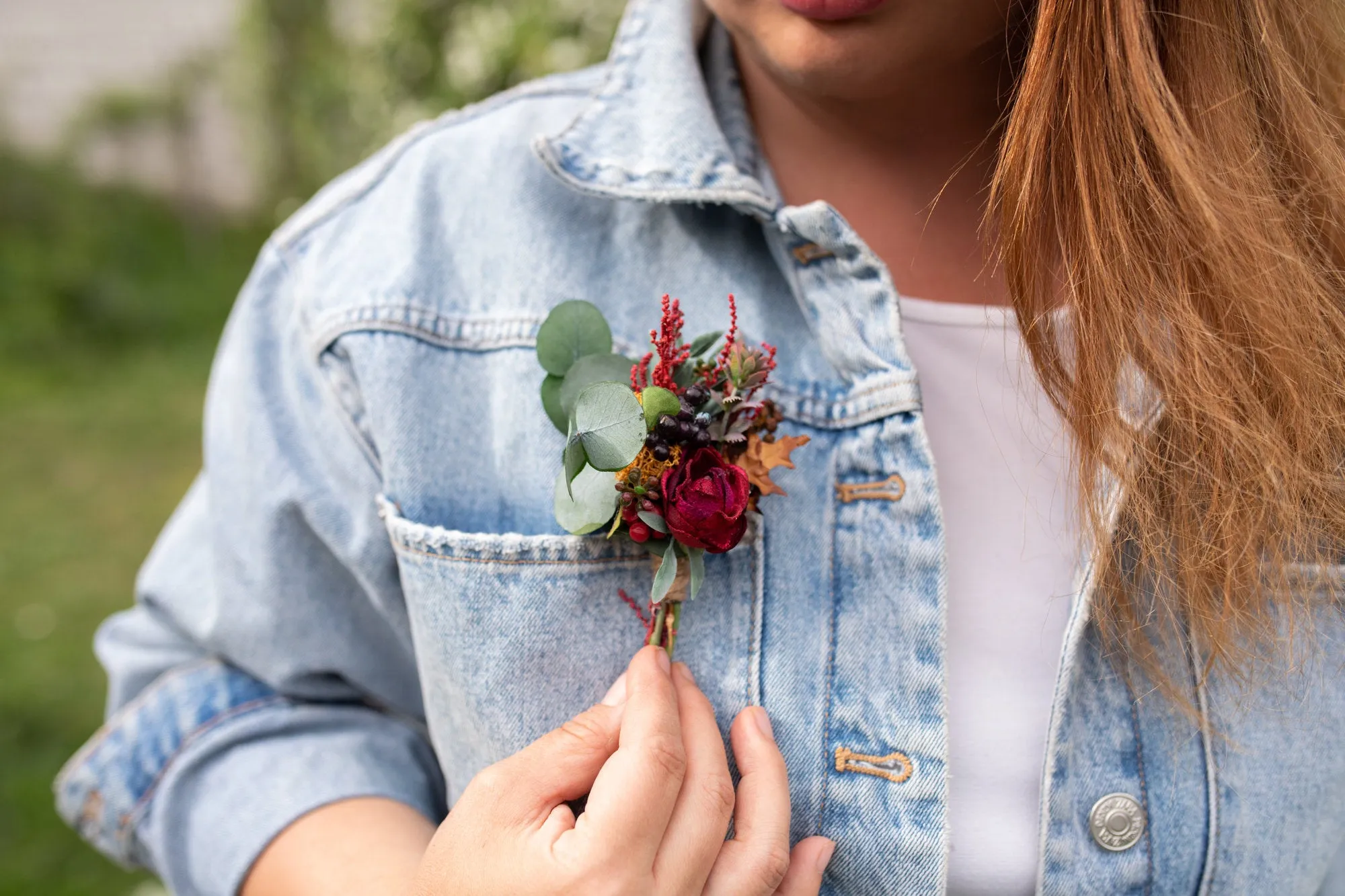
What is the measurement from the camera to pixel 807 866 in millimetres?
1044

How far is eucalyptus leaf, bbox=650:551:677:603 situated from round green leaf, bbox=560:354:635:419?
173mm

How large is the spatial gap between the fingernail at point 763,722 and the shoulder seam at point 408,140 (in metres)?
0.76

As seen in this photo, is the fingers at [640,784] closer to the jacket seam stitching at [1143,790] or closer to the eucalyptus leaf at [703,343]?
the eucalyptus leaf at [703,343]

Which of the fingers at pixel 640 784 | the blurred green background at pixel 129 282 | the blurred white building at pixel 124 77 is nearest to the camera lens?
the fingers at pixel 640 784

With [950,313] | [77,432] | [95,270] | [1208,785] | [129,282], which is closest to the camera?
[1208,785]

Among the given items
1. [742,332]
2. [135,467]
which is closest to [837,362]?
[742,332]

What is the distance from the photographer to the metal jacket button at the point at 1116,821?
1118mm

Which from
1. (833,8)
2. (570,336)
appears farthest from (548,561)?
(833,8)

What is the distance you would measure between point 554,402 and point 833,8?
18.0 inches

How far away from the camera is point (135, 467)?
5008 millimetres

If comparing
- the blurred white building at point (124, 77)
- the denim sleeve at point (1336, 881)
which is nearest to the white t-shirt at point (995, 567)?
the denim sleeve at point (1336, 881)

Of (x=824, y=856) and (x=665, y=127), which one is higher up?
(x=665, y=127)

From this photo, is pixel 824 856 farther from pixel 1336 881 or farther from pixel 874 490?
pixel 1336 881

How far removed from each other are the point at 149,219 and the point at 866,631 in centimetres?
670
